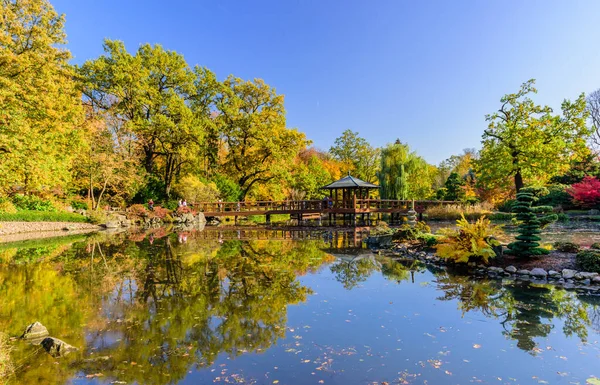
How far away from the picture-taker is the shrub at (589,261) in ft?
24.0

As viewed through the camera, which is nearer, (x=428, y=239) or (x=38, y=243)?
(x=428, y=239)

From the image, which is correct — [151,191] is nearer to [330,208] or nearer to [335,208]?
[330,208]

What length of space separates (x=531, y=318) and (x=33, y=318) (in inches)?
307

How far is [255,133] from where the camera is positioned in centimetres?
2762

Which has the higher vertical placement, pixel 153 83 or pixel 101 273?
pixel 153 83

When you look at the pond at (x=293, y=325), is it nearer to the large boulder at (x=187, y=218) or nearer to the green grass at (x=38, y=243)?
the green grass at (x=38, y=243)

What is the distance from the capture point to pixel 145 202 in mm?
25875

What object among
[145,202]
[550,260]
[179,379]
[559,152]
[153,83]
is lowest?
[179,379]

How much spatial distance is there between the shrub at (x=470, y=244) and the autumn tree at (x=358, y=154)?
2943 cm

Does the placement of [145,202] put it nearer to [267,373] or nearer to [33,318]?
[33,318]

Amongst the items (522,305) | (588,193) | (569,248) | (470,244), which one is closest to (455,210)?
(588,193)

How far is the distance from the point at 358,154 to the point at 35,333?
35.8 meters

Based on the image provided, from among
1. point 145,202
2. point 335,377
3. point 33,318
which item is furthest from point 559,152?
point 145,202

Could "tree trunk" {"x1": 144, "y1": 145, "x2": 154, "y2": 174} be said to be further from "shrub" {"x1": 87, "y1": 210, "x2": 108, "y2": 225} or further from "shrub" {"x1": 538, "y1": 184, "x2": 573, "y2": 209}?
"shrub" {"x1": 538, "y1": 184, "x2": 573, "y2": 209}
